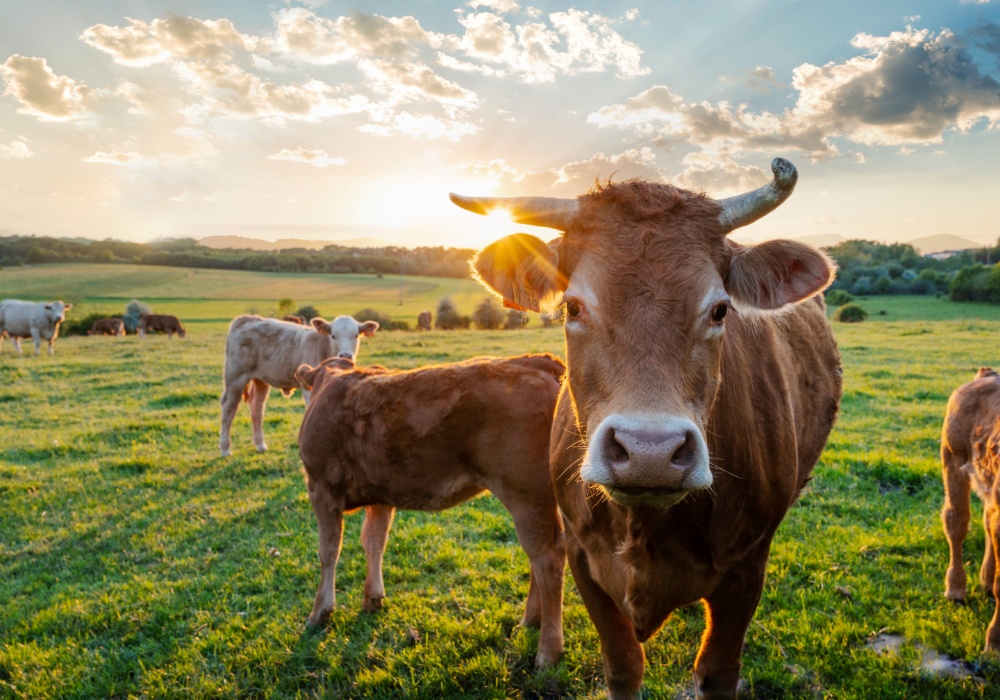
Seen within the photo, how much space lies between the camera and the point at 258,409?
10.4 meters

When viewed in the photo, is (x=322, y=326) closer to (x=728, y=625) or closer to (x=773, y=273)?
(x=728, y=625)

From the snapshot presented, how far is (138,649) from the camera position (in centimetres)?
455

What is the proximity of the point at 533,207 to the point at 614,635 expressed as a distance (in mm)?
2170

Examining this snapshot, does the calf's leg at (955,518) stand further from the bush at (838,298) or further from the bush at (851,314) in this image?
the bush at (838,298)

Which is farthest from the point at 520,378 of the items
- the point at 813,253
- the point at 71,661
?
the point at 71,661

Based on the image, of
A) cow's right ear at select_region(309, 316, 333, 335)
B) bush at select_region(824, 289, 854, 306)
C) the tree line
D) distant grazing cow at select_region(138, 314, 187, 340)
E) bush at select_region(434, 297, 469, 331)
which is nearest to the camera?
cow's right ear at select_region(309, 316, 333, 335)

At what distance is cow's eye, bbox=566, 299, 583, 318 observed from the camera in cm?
247

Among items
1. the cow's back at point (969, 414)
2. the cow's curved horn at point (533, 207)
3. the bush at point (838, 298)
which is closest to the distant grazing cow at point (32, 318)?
the cow's curved horn at point (533, 207)

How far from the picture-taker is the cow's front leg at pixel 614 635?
309 cm

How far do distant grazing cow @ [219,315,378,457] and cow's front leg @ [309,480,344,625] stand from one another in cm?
513

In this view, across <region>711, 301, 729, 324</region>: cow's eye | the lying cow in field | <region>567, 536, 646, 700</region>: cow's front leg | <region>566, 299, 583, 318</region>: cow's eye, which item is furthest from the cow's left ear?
the lying cow in field

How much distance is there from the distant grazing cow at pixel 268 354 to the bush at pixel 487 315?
107 ft

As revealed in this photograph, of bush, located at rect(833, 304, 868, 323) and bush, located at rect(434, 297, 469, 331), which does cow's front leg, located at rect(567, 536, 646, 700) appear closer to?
bush, located at rect(833, 304, 868, 323)

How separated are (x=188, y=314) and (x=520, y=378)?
1985 inches
